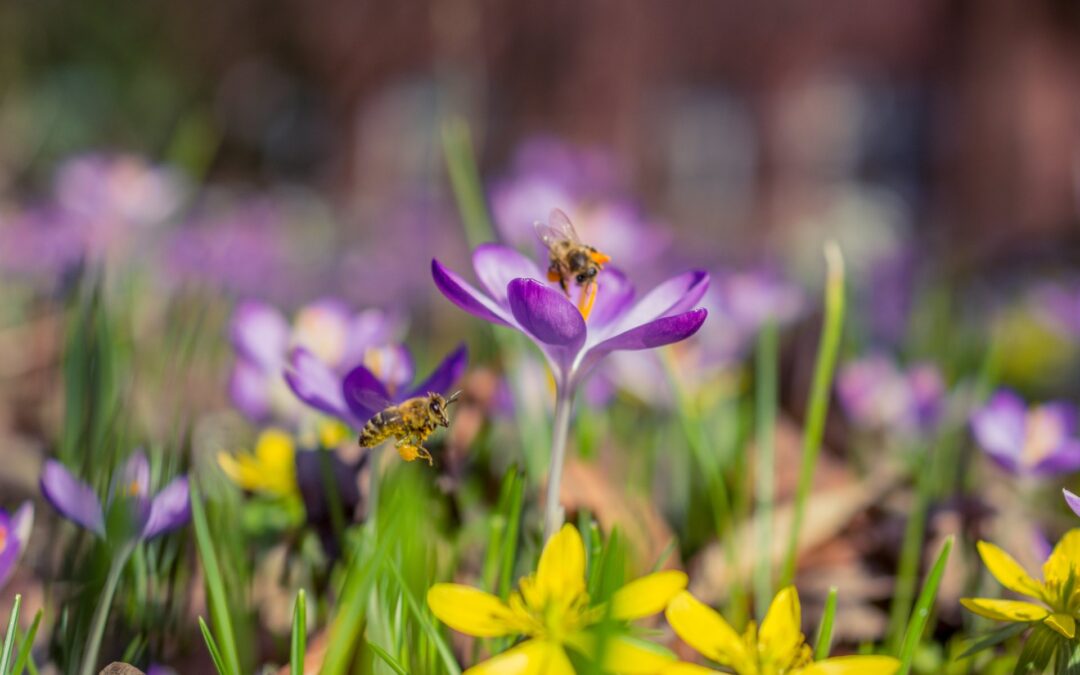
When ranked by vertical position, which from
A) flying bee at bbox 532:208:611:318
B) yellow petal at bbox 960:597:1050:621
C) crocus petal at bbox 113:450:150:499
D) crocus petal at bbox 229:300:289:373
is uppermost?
flying bee at bbox 532:208:611:318

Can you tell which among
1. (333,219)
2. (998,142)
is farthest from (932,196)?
(333,219)

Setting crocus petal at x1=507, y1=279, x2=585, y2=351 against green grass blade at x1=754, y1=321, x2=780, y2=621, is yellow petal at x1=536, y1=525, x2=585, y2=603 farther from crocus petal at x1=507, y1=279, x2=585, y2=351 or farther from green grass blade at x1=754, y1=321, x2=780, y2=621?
green grass blade at x1=754, y1=321, x2=780, y2=621

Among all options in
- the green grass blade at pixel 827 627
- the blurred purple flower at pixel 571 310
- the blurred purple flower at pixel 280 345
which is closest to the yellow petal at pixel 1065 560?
the green grass blade at pixel 827 627

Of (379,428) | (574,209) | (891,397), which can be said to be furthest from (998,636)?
(574,209)

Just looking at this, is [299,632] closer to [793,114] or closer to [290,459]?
[290,459]

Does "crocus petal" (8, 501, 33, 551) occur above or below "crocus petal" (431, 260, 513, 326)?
below

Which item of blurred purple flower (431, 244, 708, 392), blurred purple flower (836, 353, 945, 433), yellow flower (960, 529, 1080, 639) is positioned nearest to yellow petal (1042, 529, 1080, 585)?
yellow flower (960, 529, 1080, 639)
